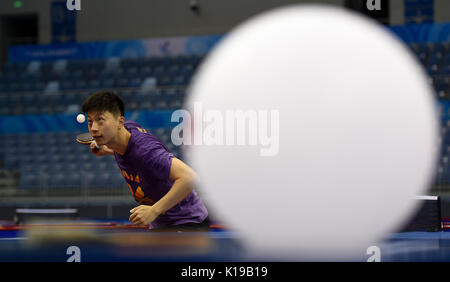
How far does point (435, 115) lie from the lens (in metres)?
1.70

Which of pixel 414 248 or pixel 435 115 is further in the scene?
pixel 435 115

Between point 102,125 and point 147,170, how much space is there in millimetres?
233

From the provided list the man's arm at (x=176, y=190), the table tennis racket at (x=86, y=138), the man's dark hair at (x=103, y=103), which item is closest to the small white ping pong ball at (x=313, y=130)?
the man's arm at (x=176, y=190)

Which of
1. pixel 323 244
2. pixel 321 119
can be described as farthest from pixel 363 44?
pixel 323 244

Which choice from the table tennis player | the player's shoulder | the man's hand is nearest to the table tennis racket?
the table tennis player

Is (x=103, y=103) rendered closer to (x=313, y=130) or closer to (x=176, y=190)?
(x=176, y=190)

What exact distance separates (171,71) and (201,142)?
48.8 inches

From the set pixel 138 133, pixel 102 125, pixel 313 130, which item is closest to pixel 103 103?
pixel 102 125

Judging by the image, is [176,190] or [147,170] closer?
[176,190]

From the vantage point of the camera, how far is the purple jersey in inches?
68.0

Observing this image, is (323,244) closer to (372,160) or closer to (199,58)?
(372,160)

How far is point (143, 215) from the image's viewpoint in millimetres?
1605

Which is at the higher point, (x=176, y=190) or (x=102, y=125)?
(x=102, y=125)

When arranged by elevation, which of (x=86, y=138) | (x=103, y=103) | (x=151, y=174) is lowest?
(x=151, y=174)
